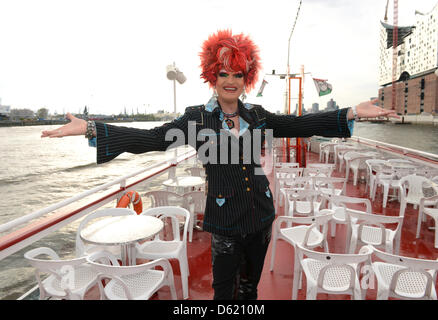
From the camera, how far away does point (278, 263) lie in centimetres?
313

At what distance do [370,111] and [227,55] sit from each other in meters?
0.71

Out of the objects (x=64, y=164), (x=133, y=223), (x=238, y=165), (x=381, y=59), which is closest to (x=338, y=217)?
(x=133, y=223)

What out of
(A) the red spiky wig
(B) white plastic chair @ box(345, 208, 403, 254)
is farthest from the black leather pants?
(B) white plastic chair @ box(345, 208, 403, 254)

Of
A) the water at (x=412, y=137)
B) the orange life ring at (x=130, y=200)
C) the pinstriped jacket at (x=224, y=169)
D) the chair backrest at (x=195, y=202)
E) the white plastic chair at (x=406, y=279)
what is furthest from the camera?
the water at (x=412, y=137)

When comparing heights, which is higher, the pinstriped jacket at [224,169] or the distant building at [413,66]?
the distant building at [413,66]

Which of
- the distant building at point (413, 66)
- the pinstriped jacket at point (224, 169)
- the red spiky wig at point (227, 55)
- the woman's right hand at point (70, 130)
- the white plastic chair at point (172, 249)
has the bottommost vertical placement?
the white plastic chair at point (172, 249)

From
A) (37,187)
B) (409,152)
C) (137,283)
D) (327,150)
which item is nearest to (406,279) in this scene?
(137,283)

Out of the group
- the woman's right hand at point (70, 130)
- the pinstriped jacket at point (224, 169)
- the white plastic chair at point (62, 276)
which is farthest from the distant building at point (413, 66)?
the woman's right hand at point (70, 130)

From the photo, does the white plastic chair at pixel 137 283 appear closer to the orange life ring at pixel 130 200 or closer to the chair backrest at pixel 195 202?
the orange life ring at pixel 130 200

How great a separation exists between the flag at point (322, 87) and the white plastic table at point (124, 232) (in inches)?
251

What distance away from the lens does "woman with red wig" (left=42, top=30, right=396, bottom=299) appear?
4.15 feet

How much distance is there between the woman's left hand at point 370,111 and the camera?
51.7 inches

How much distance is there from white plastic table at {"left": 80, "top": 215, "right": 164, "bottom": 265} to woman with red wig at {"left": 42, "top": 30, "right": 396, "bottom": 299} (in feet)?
4.29

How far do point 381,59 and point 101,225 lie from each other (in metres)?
126
